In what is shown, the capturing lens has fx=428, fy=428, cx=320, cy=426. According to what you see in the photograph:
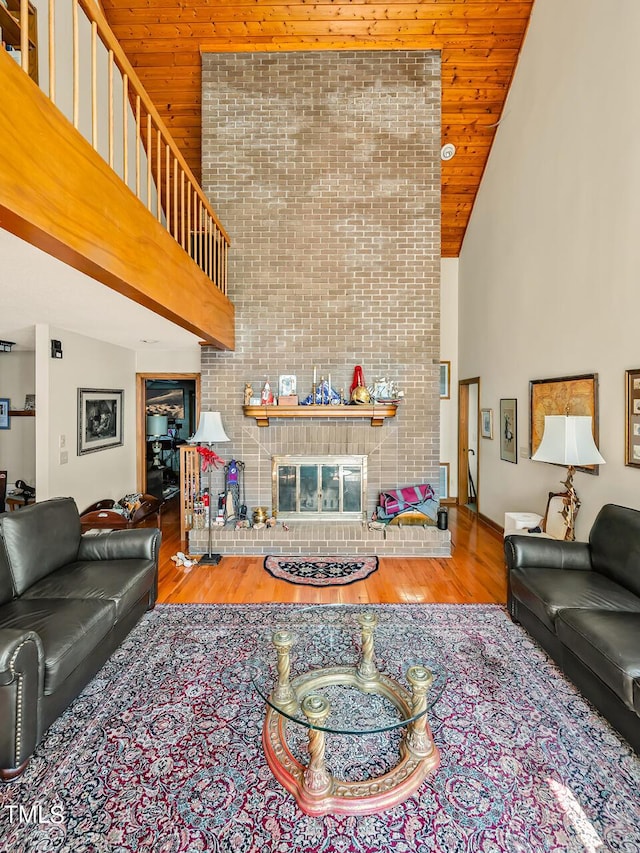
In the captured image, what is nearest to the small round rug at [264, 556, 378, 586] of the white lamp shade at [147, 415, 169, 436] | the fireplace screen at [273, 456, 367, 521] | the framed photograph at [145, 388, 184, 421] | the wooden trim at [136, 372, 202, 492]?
the fireplace screen at [273, 456, 367, 521]

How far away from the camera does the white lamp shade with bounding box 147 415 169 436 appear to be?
25.3 feet

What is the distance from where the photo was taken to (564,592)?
2496mm

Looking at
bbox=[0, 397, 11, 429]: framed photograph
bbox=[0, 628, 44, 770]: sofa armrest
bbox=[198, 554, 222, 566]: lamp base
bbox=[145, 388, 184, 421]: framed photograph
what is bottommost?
bbox=[198, 554, 222, 566]: lamp base

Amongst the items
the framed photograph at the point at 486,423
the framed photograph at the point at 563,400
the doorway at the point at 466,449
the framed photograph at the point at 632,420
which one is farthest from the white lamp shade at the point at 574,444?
the doorway at the point at 466,449

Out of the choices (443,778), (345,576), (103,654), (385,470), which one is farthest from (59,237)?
(385,470)

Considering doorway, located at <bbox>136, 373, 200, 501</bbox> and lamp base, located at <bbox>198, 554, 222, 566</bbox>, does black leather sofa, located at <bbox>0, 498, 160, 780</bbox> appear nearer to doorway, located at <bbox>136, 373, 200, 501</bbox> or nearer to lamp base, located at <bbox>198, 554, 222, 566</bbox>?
lamp base, located at <bbox>198, 554, 222, 566</bbox>

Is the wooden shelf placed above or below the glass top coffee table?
above

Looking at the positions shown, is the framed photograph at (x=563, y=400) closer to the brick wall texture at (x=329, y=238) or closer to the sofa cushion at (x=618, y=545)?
the sofa cushion at (x=618, y=545)

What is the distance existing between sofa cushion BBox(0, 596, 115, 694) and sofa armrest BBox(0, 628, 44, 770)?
0.12 m

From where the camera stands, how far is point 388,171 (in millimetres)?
4652

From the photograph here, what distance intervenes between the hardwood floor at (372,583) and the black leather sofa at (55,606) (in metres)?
0.59

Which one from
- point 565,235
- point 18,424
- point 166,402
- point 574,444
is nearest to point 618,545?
point 574,444

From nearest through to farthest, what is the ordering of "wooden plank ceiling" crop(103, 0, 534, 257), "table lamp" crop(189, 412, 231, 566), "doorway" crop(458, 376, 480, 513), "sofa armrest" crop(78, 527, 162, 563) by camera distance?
"sofa armrest" crop(78, 527, 162, 563) < "table lamp" crop(189, 412, 231, 566) < "wooden plank ceiling" crop(103, 0, 534, 257) < "doorway" crop(458, 376, 480, 513)

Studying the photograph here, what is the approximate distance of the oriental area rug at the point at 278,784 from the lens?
151 cm
